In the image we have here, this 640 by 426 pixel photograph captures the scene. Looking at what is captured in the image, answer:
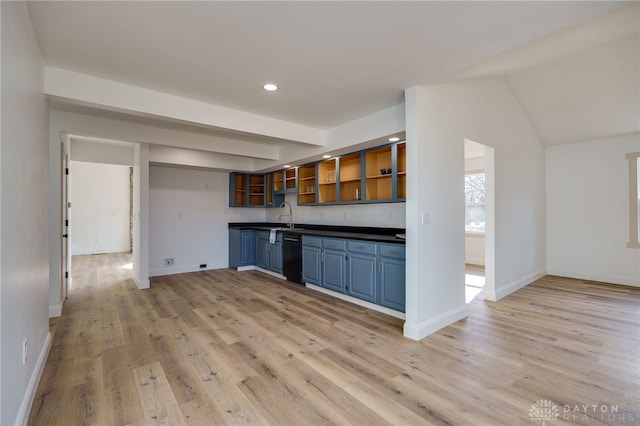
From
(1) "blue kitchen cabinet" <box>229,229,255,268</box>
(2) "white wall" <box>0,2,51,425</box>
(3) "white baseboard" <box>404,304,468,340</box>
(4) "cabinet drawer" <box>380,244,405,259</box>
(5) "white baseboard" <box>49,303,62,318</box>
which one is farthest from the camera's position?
(1) "blue kitchen cabinet" <box>229,229,255,268</box>

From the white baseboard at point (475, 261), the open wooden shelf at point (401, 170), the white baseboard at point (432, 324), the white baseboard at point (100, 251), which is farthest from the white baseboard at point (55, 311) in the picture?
the white baseboard at point (475, 261)

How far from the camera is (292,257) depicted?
202 inches

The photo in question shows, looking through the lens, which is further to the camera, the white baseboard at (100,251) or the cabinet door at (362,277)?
the white baseboard at (100,251)

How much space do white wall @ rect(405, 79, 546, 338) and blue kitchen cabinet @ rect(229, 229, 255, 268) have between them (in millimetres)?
4017

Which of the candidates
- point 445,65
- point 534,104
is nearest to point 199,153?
point 445,65

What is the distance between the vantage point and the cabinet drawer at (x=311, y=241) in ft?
15.0

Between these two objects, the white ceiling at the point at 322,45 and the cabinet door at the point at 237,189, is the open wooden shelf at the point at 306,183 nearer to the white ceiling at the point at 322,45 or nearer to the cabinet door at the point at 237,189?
the cabinet door at the point at 237,189

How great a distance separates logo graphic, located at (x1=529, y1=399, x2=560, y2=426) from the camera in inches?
72.6

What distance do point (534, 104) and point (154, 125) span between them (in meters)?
5.76

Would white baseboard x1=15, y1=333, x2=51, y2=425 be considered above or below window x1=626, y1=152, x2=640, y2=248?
below

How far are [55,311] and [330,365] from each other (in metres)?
3.41

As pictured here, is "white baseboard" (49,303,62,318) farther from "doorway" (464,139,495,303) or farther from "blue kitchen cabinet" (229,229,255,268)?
"doorway" (464,139,495,303)

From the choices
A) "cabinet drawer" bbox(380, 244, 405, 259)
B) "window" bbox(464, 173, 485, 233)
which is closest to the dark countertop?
"cabinet drawer" bbox(380, 244, 405, 259)

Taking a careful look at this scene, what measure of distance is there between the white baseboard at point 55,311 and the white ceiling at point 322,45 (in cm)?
270
